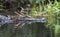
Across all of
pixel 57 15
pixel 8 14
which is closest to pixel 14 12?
pixel 8 14

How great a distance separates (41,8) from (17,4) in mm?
984

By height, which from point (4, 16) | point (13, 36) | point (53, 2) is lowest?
point (13, 36)

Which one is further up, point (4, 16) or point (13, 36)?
point (4, 16)

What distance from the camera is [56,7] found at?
8.37 m

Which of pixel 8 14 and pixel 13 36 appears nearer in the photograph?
pixel 13 36

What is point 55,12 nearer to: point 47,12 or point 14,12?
point 47,12

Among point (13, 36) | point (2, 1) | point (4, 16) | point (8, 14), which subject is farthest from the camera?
point (2, 1)

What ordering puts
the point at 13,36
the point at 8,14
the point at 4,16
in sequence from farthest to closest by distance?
the point at 8,14
the point at 4,16
the point at 13,36

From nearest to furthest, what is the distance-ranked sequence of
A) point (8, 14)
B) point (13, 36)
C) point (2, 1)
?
point (13, 36) → point (8, 14) → point (2, 1)

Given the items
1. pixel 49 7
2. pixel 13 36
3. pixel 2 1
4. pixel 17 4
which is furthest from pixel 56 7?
pixel 13 36

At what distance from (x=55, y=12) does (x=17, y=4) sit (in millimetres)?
1609

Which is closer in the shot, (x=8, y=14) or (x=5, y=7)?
(x=8, y=14)

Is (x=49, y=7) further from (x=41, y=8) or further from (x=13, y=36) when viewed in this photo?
(x=13, y=36)

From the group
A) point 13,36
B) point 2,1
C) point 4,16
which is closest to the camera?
point 13,36
